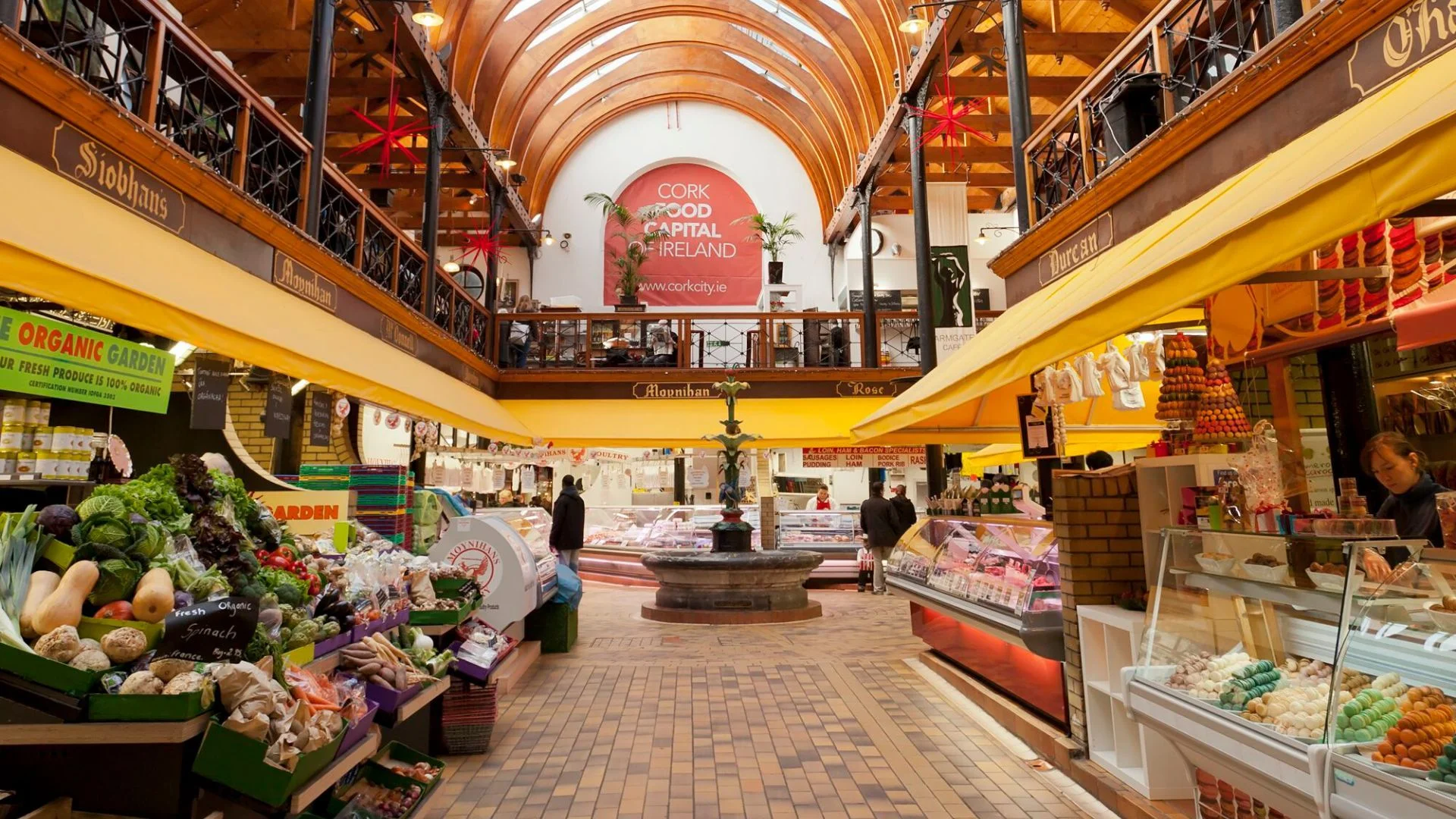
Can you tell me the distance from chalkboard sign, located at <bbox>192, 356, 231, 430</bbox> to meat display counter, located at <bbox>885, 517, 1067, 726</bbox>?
5.11 metres

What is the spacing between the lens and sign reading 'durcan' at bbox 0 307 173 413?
3.38m

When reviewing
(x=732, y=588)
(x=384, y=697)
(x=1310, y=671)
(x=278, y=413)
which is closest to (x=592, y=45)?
(x=732, y=588)

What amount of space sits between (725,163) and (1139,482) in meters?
16.4

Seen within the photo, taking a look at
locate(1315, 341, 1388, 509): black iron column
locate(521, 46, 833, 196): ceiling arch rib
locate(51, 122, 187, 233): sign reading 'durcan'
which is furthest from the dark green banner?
locate(51, 122, 187, 233): sign reading 'durcan'

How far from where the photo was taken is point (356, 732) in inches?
93.3

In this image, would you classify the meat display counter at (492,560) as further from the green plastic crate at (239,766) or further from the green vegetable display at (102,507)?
the green plastic crate at (239,766)

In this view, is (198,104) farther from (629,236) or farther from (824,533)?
(629,236)

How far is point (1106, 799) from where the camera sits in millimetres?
3324

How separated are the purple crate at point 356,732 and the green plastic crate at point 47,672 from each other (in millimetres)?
669

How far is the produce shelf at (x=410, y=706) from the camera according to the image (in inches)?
109

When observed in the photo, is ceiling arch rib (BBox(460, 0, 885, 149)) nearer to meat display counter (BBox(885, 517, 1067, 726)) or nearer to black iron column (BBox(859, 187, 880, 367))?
black iron column (BBox(859, 187, 880, 367))

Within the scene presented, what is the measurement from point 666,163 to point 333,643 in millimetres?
17476

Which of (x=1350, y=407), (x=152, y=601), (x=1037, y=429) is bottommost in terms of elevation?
(x=152, y=601)

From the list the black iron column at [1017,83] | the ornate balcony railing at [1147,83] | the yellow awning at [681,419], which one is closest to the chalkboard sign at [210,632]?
the ornate balcony railing at [1147,83]
